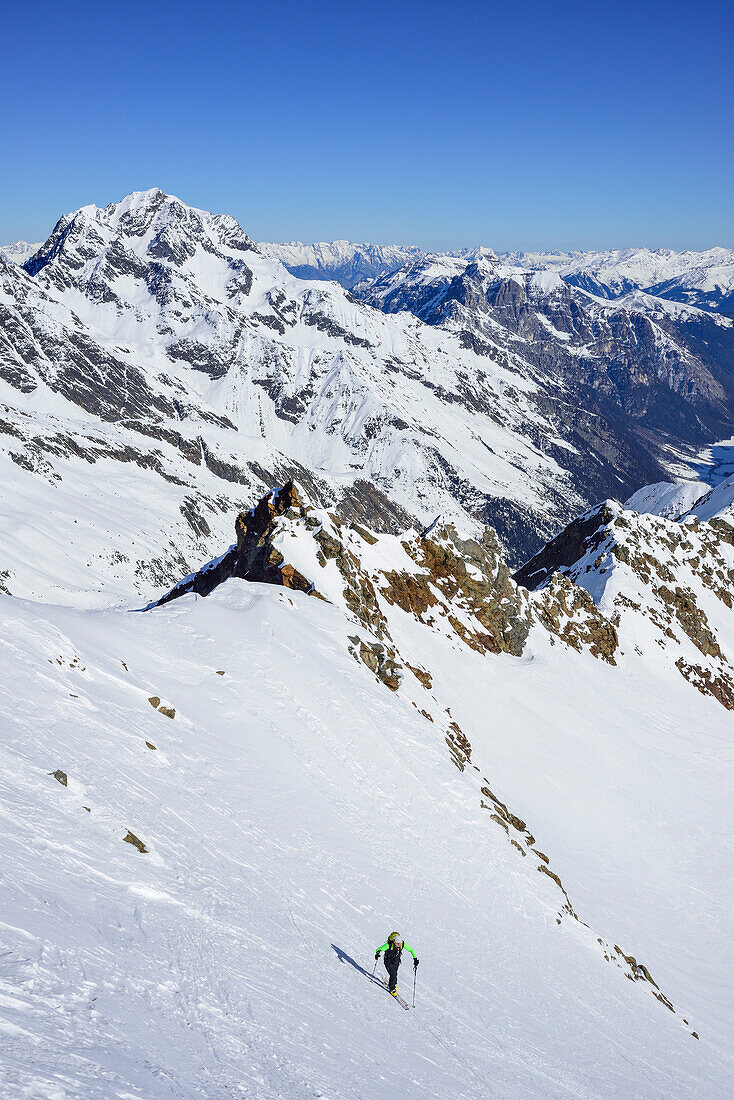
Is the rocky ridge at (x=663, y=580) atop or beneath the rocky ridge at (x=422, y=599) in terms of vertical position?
atop

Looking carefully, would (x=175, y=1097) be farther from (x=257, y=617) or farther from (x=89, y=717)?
(x=257, y=617)

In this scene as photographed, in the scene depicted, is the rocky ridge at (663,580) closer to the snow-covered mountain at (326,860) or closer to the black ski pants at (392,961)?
the snow-covered mountain at (326,860)

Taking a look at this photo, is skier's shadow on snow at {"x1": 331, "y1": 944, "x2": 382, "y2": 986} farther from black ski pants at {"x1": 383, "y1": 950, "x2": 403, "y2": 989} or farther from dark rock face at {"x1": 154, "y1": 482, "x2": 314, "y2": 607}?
dark rock face at {"x1": 154, "y1": 482, "x2": 314, "y2": 607}

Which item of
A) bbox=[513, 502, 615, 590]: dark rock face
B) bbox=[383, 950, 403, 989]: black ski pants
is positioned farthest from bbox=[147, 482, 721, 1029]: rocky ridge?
bbox=[513, 502, 615, 590]: dark rock face

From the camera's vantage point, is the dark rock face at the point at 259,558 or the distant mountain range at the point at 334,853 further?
the dark rock face at the point at 259,558

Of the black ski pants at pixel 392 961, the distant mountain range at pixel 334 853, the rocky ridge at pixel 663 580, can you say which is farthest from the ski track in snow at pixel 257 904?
the rocky ridge at pixel 663 580

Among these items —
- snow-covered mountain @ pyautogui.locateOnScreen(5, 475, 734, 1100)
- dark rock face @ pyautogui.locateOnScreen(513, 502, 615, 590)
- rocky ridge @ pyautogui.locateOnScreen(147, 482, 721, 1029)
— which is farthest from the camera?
dark rock face @ pyautogui.locateOnScreen(513, 502, 615, 590)

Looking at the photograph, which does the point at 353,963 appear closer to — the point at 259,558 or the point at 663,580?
the point at 259,558

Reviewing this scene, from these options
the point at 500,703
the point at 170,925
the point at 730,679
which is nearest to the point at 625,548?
the point at 730,679

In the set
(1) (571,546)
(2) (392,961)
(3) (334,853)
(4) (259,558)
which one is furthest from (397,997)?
(1) (571,546)
